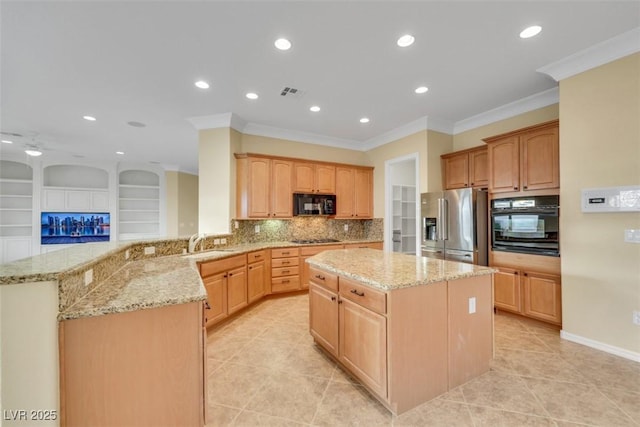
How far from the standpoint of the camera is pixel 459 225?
3777 mm

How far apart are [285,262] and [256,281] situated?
596 mm

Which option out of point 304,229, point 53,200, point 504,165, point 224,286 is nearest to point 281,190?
point 304,229

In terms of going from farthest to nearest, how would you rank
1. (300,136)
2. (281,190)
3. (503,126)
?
1. (300,136)
2. (281,190)
3. (503,126)

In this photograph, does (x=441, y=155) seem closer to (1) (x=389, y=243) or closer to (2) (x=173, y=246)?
(1) (x=389, y=243)

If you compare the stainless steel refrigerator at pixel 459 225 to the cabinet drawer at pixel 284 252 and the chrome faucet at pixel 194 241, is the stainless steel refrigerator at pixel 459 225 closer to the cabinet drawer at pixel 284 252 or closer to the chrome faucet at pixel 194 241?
the cabinet drawer at pixel 284 252

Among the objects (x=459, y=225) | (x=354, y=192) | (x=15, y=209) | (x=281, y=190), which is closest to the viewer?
(x=459, y=225)

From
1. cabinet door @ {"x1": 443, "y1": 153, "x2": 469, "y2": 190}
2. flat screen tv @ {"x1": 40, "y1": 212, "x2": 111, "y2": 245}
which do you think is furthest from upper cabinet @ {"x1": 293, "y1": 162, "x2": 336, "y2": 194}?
flat screen tv @ {"x1": 40, "y1": 212, "x2": 111, "y2": 245}

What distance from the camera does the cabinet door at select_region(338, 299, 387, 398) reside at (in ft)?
5.87

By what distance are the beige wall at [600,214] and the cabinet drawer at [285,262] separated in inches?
135

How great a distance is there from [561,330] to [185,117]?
564 centimetres

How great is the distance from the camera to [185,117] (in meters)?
4.21

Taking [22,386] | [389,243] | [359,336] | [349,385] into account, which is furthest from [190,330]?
[389,243]

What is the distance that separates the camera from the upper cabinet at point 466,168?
392cm

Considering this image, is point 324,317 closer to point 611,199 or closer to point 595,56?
point 611,199
